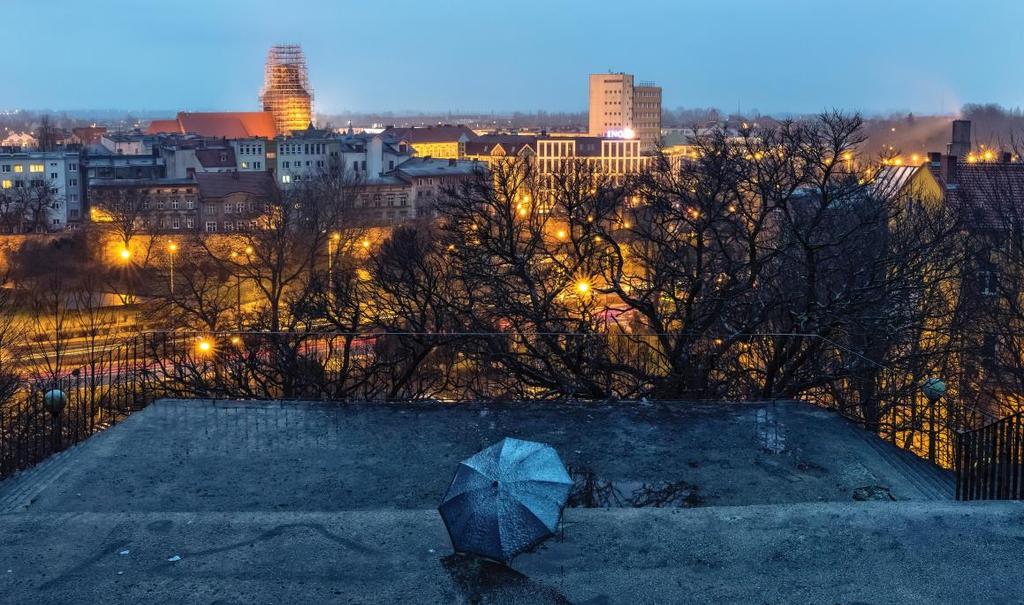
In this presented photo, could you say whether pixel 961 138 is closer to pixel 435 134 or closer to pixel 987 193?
pixel 987 193

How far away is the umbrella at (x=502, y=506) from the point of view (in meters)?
5.80

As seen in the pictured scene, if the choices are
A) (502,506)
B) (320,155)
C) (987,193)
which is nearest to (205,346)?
(502,506)

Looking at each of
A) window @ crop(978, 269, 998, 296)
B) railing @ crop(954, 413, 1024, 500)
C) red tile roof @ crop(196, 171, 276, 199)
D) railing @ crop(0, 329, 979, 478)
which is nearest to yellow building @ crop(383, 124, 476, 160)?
red tile roof @ crop(196, 171, 276, 199)

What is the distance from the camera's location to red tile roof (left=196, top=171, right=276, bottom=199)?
62719 mm

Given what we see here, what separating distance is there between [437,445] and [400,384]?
4784 millimetres

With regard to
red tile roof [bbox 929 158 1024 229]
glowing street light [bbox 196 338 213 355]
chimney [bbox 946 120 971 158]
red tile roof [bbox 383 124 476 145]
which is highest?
red tile roof [bbox 383 124 476 145]

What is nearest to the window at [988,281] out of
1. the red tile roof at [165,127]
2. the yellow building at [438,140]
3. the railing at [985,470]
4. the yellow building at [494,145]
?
the railing at [985,470]

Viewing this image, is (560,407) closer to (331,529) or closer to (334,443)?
(334,443)

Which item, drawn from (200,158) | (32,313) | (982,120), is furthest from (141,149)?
(982,120)

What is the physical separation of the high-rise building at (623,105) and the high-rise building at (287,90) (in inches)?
1765

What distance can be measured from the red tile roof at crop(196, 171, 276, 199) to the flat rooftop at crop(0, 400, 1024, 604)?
54.1m

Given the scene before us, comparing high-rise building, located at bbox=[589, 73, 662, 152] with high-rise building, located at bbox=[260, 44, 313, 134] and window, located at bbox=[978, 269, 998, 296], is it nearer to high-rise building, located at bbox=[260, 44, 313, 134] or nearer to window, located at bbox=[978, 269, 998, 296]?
high-rise building, located at bbox=[260, 44, 313, 134]

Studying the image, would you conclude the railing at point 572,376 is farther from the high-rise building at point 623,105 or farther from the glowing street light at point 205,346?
the high-rise building at point 623,105

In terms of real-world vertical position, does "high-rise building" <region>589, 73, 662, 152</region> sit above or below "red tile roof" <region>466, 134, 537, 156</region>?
above
